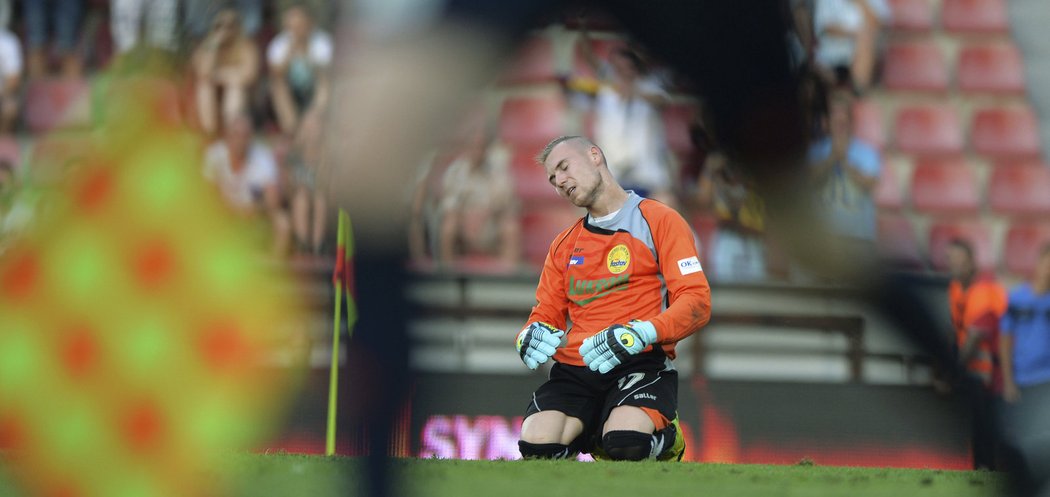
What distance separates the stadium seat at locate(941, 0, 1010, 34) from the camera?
585 cm

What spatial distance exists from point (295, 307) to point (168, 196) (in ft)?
9.91

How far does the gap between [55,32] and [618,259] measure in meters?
4.53

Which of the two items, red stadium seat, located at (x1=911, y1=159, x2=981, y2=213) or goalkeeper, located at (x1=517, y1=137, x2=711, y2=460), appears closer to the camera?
goalkeeper, located at (x1=517, y1=137, x2=711, y2=460)

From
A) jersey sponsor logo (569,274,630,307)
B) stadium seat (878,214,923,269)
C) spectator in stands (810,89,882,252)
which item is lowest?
jersey sponsor logo (569,274,630,307)

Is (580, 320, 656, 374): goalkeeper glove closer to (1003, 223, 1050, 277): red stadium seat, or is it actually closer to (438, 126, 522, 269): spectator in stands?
(438, 126, 522, 269): spectator in stands

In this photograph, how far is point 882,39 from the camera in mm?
4918

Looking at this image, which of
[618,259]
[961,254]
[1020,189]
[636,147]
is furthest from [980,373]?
[1020,189]

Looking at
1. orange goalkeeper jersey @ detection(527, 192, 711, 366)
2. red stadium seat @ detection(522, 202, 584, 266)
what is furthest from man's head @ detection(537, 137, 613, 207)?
red stadium seat @ detection(522, 202, 584, 266)

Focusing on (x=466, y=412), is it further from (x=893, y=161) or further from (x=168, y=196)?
(x=168, y=196)

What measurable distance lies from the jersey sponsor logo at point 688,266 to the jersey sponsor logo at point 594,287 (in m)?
0.12

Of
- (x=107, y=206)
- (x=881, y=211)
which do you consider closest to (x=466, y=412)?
(x=881, y=211)

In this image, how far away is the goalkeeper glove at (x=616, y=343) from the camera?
84.7 inches

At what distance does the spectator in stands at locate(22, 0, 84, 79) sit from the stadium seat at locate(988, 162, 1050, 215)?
445 centimetres

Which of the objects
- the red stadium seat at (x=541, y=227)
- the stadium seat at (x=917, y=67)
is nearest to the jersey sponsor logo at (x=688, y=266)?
the red stadium seat at (x=541, y=227)
